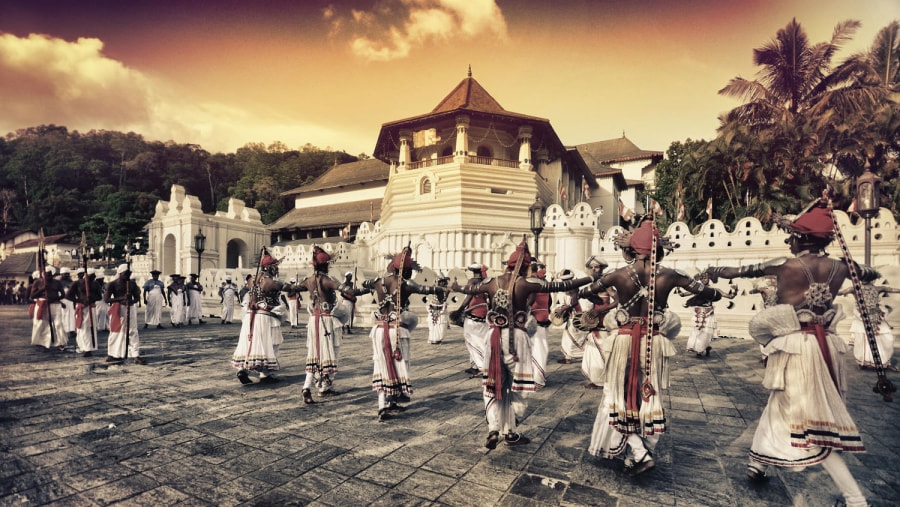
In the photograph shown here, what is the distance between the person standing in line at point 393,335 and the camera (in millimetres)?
5527

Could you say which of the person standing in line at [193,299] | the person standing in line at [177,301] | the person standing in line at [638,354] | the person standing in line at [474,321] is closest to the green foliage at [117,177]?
the person standing in line at [177,301]

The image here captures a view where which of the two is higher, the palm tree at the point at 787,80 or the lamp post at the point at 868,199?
the palm tree at the point at 787,80

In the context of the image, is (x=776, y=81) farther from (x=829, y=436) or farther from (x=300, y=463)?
(x=300, y=463)

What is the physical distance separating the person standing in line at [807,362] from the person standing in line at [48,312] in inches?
586

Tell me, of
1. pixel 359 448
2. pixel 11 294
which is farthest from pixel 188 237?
pixel 359 448

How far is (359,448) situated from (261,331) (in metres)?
3.81

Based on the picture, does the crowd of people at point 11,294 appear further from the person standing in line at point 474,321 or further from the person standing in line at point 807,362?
the person standing in line at point 807,362

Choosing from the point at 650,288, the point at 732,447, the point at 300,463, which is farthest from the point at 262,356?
the point at 732,447

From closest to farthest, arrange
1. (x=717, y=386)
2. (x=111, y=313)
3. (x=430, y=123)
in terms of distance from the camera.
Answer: (x=717, y=386) < (x=111, y=313) < (x=430, y=123)

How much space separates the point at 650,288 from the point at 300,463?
357 centimetres

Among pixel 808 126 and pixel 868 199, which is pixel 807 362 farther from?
pixel 808 126

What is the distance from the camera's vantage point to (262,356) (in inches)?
290

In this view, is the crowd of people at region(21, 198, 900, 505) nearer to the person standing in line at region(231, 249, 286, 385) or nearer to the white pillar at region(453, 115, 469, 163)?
the person standing in line at region(231, 249, 286, 385)

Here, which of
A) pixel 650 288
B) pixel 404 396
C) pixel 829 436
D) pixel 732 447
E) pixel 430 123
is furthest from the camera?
pixel 430 123
